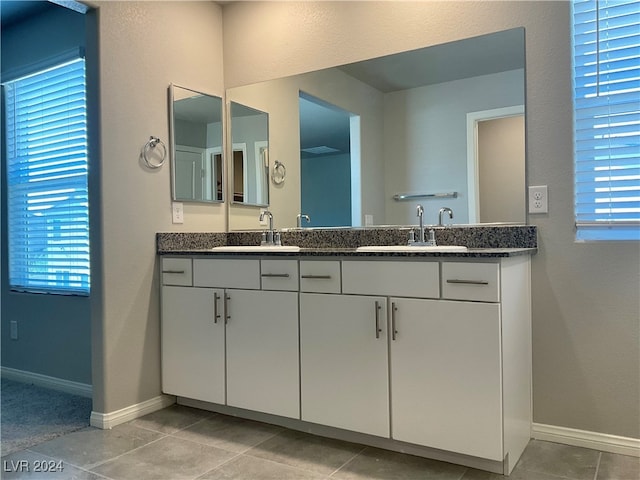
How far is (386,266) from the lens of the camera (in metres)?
2.10

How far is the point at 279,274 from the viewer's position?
7.91 feet

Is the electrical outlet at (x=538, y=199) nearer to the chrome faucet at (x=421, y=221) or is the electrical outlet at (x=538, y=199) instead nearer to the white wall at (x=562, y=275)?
the white wall at (x=562, y=275)

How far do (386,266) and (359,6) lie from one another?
1546mm

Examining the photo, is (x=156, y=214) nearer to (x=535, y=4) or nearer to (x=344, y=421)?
(x=344, y=421)

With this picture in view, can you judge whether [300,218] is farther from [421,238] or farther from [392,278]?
[392,278]

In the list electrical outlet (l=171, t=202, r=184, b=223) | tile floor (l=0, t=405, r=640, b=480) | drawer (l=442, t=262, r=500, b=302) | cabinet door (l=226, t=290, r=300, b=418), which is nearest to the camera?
drawer (l=442, t=262, r=500, b=302)

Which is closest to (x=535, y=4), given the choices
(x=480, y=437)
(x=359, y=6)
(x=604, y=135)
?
(x=604, y=135)

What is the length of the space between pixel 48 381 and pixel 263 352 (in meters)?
1.75

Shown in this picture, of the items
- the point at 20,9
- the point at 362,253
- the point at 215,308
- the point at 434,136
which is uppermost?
the point at 20,9

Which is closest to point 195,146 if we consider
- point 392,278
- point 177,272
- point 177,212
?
point 177,212

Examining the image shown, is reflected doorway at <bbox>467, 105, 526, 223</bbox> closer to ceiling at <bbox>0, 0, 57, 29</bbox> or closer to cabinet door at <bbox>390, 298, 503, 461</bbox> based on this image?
cabinet door at <bbox>390, 298, 503, 461</bbox>

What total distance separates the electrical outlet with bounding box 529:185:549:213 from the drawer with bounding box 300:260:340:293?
93cm

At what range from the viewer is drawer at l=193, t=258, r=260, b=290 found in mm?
2510

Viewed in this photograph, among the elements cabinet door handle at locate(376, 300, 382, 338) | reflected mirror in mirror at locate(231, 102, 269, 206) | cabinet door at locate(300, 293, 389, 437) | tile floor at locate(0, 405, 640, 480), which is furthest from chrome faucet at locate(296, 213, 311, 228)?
tile floor at locate(0, 405, 640, 480)
